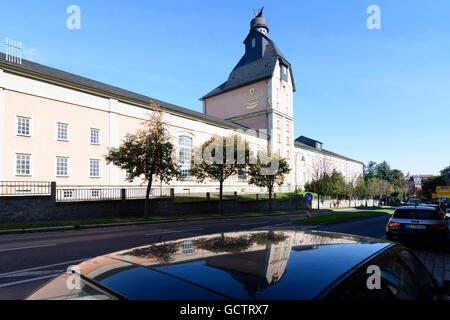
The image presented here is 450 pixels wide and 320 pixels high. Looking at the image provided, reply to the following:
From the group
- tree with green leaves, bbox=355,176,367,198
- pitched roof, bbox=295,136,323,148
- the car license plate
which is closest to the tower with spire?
pitched roof, bbox=295,136,323,148

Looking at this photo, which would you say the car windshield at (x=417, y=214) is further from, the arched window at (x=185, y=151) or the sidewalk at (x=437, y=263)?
the arched window at (x=185, y=151)

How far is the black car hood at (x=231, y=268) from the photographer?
1.34 metres

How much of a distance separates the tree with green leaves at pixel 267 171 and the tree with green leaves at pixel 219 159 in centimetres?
381

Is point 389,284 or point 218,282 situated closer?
point 218,282

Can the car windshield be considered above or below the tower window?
below

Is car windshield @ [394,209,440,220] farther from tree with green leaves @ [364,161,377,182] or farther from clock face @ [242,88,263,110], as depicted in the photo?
tree with green leaves @ [364,161,377,182]

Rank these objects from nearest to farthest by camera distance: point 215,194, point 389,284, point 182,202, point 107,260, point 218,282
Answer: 1. point 218,282
2. point 389,284
3. point 107,260
4. point 182,202
5. point 215,194

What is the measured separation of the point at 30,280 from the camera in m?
5.17

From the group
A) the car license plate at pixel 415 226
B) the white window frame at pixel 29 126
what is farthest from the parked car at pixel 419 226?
the white window frame at pixel 29 126

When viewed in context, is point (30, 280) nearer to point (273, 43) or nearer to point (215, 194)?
point (215, 194)

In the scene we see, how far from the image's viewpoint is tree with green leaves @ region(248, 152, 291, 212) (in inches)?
1185

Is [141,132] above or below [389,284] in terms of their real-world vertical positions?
above
